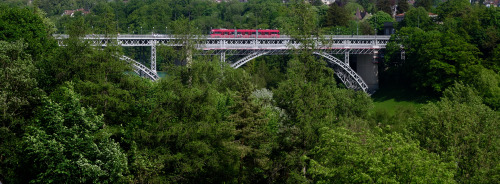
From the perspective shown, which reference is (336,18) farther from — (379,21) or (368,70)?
(368,70)

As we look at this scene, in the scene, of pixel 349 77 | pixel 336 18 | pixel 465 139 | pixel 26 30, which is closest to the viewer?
pixel 465 139

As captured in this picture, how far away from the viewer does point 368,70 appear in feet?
275

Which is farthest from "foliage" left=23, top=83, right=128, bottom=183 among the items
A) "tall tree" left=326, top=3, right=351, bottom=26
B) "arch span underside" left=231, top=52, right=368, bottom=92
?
"tall tree" left=326, top=3, right=351, bottom=26

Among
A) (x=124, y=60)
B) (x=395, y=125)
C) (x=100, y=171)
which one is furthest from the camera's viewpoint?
(x=395, y=125)

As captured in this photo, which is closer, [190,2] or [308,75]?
[308,75]

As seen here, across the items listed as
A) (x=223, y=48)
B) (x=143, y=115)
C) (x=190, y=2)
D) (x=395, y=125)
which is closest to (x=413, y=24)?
(x=223, y=48)

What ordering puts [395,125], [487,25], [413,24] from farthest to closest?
[413,24] → [487,25] → [395,125]

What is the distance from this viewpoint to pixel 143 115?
29.0 m

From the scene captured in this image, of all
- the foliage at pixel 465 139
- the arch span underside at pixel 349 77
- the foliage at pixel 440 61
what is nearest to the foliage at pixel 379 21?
the arch span underside at pixel 349 77

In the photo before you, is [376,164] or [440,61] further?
[440,61]

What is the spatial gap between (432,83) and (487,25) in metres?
13.8

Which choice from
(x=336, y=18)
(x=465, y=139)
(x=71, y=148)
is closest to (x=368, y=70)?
(x=336, y=18)

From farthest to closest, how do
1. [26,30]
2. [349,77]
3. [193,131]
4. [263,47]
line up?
[349,77]
[263,47]
[26,30]
[193,131]

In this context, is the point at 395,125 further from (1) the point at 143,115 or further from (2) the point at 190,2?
(2) the point at 190,2
